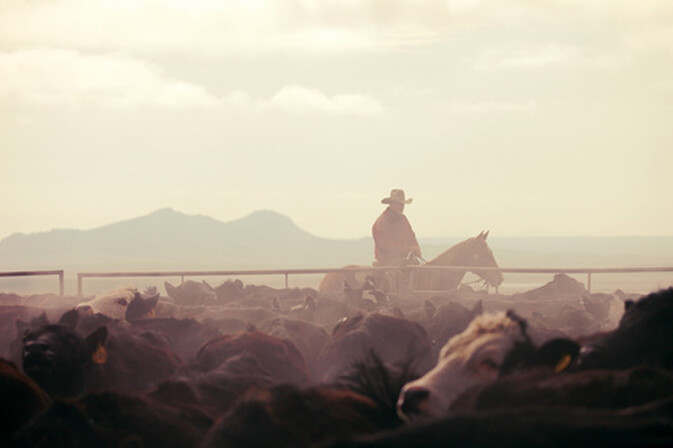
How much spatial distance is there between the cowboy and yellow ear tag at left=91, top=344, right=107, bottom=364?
12.9 metres

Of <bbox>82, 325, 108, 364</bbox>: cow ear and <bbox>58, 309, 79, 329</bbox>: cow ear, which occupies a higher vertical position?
<bbox>58, 309, 79, 329</bbox>: cow ear

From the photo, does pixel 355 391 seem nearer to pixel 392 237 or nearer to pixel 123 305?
pixel 123 305

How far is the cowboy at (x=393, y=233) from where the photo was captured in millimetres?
18892

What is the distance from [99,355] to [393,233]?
44.5 ft

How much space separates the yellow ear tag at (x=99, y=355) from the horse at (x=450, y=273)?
11.9 meters

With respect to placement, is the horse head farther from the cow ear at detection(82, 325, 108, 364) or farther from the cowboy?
the cow ear at detection(82, 325, 108, 364)

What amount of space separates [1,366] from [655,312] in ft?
12.3

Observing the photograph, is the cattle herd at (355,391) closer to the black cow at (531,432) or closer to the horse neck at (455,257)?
the black cow at (531,432)

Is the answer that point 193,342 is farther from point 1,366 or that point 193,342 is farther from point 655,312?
point 655,312

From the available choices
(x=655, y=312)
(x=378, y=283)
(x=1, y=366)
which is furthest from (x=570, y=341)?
(x=378, y=283)

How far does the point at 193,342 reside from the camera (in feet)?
25.5

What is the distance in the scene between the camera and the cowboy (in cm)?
1889

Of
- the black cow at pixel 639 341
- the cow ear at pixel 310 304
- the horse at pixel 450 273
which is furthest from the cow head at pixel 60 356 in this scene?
the horse at pixel 450 273

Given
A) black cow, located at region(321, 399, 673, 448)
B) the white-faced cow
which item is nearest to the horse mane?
the white-faced cow
